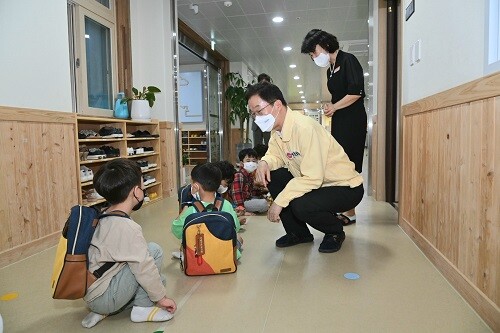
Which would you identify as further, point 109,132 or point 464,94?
point 109,132

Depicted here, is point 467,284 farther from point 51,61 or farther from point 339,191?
point 51,61

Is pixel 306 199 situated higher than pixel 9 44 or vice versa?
pixel 9 44

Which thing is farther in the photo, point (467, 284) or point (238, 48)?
point (238, 48)

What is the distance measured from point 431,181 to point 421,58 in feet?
2.59

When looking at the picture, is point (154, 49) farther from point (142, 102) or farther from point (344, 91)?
point (344, 91)

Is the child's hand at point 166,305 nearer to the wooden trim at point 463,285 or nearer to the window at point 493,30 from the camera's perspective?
the wooden trim at point 463,285

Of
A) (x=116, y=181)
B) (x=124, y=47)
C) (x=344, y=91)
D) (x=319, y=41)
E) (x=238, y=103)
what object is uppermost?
(x=124, y=47)

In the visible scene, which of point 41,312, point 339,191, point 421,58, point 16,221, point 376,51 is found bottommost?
point 41,312

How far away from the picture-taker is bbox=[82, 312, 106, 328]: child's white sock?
1440mm

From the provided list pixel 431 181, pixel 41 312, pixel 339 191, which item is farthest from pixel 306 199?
pixel 41 312

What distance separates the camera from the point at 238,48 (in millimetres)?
8227

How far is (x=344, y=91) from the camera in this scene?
280cm

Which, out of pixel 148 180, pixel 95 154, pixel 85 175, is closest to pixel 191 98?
pixel 148 180

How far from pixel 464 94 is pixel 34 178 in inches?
96.8
